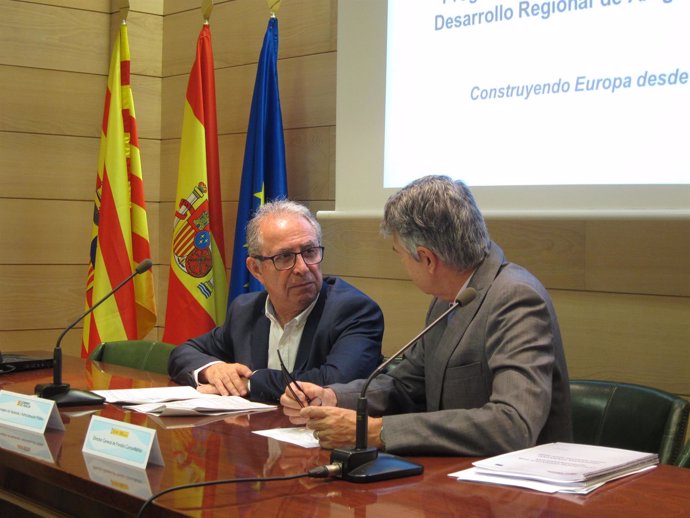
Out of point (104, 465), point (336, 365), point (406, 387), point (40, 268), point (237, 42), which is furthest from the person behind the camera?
point (40, 268)

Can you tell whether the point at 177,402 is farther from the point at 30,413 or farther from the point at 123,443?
the point at 123,443

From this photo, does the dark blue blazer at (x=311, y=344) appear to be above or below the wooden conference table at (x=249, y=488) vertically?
above

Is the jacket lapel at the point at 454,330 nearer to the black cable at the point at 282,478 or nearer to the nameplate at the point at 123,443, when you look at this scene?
the black cable at the point at 282,478

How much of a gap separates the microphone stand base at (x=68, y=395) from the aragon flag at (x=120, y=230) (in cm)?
220

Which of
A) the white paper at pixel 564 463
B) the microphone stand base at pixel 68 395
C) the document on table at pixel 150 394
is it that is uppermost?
the white paper at pixel 564 463

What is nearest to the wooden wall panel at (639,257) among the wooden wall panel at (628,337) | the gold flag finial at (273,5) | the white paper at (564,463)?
the wooden wall panel at (628,337)

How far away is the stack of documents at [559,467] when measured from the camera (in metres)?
1.71

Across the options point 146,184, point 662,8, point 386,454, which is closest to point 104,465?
point 386,454

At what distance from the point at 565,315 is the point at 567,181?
1.65ft

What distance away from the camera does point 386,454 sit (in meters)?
A: 1.94

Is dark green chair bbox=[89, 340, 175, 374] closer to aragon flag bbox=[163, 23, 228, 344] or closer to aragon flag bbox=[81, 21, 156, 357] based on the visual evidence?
aragon flag bbox=[163, 23, 228, 344]

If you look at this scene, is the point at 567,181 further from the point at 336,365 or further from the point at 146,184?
the point at 146,184

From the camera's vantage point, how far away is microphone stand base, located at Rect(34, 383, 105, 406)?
2.60 m

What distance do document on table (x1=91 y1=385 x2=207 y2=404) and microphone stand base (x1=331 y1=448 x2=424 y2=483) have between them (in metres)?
0.96
